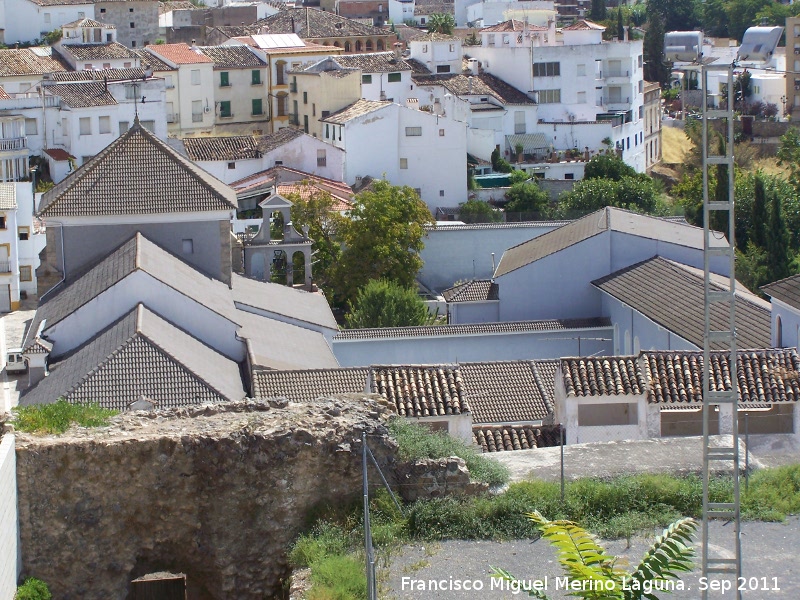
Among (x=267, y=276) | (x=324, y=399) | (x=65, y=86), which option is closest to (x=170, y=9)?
(x=65, y=86)

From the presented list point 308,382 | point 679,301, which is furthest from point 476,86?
point 308,382

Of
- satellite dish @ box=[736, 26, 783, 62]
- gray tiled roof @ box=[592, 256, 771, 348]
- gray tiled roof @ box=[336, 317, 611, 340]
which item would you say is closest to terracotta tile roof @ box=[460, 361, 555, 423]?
gray tiled roof @ box=[592, 256, 771, 348]

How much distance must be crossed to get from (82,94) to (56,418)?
43.8 meters

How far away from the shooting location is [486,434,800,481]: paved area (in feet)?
55.4

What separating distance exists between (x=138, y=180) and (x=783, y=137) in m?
51.8

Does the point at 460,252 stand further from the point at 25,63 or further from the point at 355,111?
the point at 25,63

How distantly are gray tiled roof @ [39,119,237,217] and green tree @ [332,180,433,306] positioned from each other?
1338 centimetres

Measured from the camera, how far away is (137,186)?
30.5 meters

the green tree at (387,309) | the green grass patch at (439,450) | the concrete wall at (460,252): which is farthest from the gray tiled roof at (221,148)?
the green grass patch at (439,450)

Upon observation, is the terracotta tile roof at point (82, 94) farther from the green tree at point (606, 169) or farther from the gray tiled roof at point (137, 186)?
the gray tiled roof at point (137, 186)

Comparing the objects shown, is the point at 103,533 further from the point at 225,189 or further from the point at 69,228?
the point at 225,189

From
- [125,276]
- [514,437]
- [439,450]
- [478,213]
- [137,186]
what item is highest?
[137,186]

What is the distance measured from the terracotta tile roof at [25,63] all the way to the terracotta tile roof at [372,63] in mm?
12698

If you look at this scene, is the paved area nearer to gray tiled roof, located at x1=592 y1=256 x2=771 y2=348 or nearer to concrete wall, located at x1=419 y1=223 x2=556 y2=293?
gray tiled roof, located at x1=592 y1=256 x2=771 y2=348
